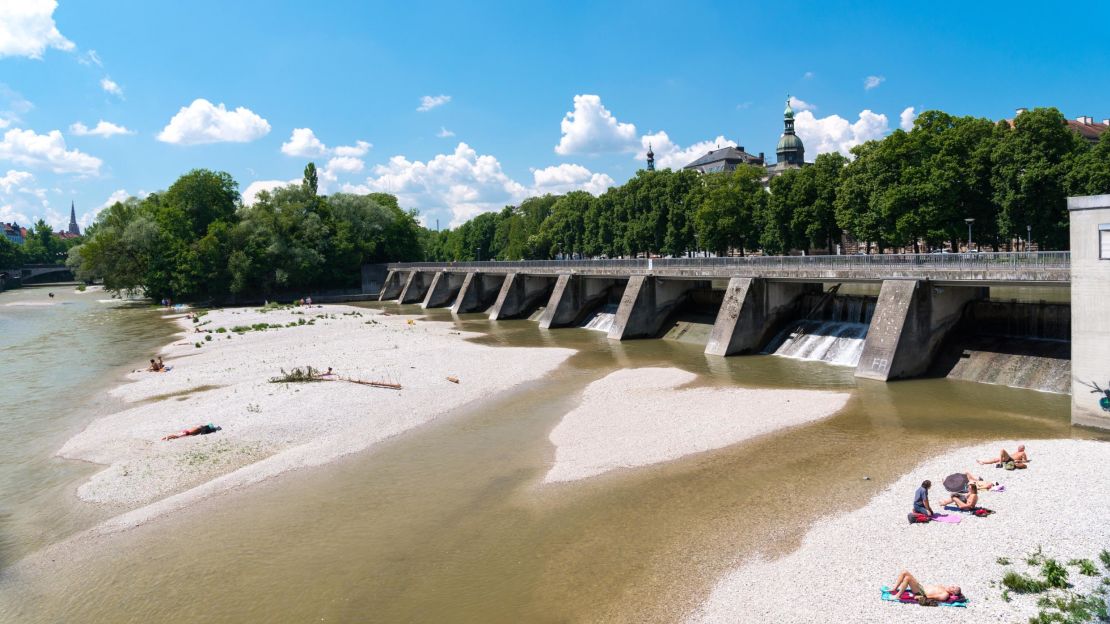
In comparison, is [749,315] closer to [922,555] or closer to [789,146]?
[922,555]

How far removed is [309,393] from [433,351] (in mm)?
13365

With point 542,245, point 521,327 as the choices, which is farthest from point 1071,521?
point 542,245

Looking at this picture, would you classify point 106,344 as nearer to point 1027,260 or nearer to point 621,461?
point 621,461

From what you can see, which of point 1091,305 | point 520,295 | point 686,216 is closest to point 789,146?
point 686,216

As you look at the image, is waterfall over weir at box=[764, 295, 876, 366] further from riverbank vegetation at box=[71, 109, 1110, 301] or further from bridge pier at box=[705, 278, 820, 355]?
riverbank vegetation at box=[71, 109, 1110, 301]

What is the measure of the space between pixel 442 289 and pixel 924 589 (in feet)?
261

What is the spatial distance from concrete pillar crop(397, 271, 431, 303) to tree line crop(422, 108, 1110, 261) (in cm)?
3358

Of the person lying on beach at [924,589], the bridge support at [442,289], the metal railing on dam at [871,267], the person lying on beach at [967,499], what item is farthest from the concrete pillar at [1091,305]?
the bridge support at [442,289]

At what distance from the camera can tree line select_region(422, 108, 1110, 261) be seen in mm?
46625

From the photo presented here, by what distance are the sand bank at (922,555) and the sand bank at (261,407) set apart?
1542 centimetres

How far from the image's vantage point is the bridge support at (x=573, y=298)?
57156mm

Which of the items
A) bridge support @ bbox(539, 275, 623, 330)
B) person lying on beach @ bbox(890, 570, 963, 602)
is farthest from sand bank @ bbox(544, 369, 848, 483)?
bridge support @ bbox(539, 275, 623, 330)

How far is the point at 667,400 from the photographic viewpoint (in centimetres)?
2803

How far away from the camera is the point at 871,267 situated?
109ft
